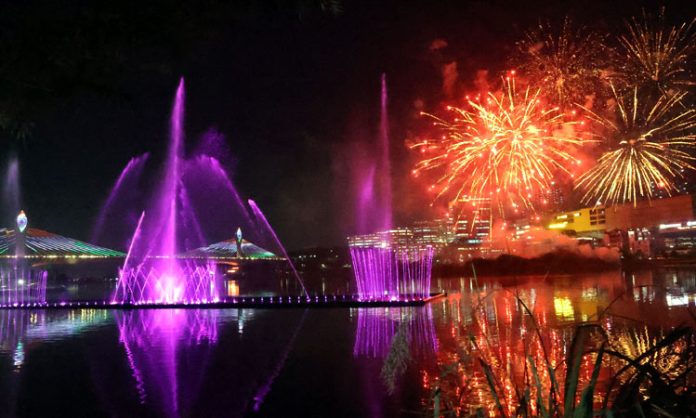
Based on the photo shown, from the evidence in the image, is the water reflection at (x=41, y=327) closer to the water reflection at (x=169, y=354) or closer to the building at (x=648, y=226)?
the water reflection at (x=169, y=354)

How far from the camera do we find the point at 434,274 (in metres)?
59.0

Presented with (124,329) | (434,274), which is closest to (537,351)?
(124,329)

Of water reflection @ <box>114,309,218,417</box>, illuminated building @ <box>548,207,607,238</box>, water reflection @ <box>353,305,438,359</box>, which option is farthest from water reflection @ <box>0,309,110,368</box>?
illuminated building @ <box>548,207,607,238</box>

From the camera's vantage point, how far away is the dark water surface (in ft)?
25.7

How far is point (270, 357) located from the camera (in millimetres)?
11859

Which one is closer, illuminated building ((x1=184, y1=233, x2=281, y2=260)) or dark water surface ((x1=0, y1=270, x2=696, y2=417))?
dark water surface ((x1=0, y1=270, x2=696, y2=417))

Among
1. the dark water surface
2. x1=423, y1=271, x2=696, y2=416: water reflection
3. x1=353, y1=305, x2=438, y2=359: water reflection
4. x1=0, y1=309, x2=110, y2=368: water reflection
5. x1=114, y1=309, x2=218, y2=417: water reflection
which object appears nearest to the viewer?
x1=423, y1=271, x2=696, y2=416: water reflection

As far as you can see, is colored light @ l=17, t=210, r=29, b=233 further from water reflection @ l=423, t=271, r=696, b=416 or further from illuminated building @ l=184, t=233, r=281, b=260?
water reflection @ l=423, t=271, r=696, b=416

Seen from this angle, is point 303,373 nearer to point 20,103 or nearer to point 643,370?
point 20,103

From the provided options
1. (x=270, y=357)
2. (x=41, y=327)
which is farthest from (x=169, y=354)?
(x=41, y=327)

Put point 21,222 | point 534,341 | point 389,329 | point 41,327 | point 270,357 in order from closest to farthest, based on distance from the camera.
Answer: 1. point 270,357
2. point 534,341
3. point 389,329
4. point 41,327
5. point 21,222

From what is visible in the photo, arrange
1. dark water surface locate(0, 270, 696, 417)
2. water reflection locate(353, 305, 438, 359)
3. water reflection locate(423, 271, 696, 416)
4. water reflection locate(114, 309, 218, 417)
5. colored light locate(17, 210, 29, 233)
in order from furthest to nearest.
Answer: colored light locate(17, 210, 29, 233) < water reflection locate(353, 305, 438, 359) < water reflection locate(114, 309, 218, 417) < dark water surface locate(0, 270, 696, 417) < water reflection locate(423, 271, 696, 416)

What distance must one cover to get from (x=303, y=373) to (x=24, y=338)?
35.2 feet

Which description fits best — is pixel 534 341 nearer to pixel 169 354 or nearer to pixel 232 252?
pixel 169 354
